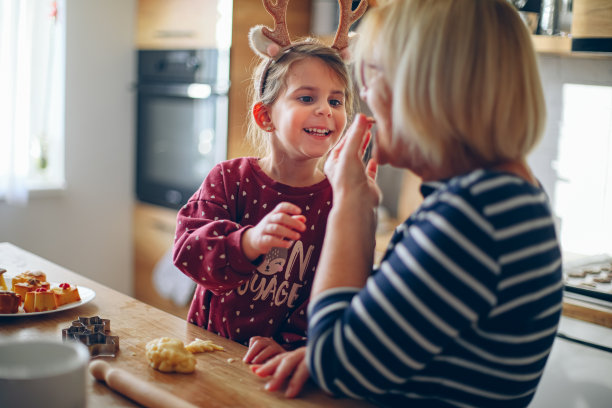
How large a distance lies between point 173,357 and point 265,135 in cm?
73

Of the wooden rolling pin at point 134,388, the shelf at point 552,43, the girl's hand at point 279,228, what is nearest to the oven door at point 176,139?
the shelf at point 552,43

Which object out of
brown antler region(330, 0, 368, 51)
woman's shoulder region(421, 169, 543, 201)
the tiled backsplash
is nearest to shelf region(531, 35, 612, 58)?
the tiled backsplash

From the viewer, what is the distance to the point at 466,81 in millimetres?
725

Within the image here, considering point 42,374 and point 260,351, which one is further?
point 260,351

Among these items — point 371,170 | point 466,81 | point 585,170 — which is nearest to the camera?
point 466,81

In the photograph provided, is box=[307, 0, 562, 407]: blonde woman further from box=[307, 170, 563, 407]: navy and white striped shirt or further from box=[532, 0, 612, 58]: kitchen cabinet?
box=[532, 0, 612, 58]: kitchen cabinet

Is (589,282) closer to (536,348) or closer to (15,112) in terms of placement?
(536,348)

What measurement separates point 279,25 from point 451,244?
31.5 inches

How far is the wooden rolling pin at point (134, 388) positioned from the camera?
76cm

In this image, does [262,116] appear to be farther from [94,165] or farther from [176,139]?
[94,165]

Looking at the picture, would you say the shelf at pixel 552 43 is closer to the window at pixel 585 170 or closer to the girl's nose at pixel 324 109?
the window at pixel 585 170

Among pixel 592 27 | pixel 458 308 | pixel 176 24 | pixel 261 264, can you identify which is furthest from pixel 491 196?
pixel 176 24

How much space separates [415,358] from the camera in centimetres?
69

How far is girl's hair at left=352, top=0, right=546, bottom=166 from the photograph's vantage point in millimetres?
729
